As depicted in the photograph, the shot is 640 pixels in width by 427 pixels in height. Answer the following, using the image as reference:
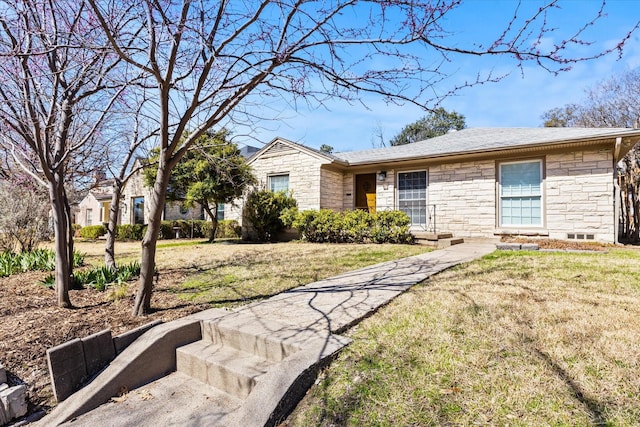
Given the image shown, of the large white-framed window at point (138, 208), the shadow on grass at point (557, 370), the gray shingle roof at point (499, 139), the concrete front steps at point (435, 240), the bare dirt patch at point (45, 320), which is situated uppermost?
the gray shingle roof at point (499, 139)

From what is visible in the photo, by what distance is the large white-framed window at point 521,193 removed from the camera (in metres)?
9.41

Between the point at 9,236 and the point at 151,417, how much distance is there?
338 inches

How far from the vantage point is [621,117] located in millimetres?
16062

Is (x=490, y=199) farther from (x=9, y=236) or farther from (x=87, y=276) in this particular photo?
(x=9, y=236)

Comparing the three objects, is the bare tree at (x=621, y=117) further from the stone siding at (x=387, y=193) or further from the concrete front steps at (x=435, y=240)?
the stone siding at (x=387, y=193)

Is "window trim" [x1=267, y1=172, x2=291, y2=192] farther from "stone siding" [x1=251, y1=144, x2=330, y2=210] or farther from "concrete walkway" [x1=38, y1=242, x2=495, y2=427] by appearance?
"concrete walkway" [x1=38, y1=242, x2=495, y2=427]

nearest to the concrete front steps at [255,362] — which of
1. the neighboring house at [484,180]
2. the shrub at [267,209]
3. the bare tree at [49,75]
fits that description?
the bare tree at [49,75]

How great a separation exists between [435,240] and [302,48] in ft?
24.6

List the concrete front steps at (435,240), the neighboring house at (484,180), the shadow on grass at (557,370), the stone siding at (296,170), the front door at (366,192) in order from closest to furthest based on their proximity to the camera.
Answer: the shadow on grass at (557,370) → the neighboring house at (484,180) → the concrete front steps at (435,240) → the stone siding at (296,170) → the front door at (366,192)

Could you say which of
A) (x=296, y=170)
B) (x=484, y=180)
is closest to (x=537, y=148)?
(x=484, y=180)

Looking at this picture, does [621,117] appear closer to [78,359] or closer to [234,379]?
[234,379]

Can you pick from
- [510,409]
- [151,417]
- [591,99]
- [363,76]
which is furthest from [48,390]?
[591,99]

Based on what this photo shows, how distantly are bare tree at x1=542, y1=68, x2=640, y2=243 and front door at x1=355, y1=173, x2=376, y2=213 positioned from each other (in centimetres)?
768

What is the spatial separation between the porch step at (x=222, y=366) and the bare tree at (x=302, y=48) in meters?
0.96
